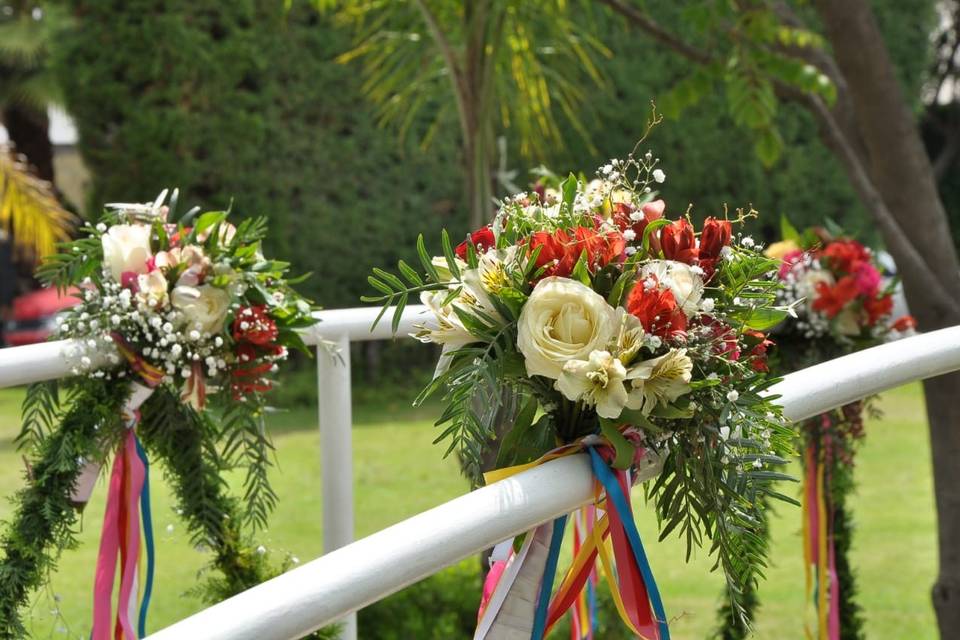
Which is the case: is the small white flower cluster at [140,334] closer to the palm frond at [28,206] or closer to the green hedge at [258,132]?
the green hedge at [258,132]

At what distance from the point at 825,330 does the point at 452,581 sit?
1.86m

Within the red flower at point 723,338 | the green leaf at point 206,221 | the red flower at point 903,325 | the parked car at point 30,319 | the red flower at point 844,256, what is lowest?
the red flower at point 723,338

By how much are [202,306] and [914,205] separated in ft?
8.03

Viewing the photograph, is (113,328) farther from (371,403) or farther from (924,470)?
(371,403)

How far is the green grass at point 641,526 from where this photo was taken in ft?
15.3

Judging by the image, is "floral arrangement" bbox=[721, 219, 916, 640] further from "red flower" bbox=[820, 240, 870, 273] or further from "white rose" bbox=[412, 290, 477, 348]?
"white rose" bbox=[412, 290, 477, 348]

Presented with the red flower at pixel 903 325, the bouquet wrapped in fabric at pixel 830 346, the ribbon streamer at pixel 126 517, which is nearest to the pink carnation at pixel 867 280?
the bouquet wrapped in fabric at pixel 830 346

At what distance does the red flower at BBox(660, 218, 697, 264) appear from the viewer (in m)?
1.53

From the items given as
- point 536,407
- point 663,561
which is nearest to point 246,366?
point 536,407

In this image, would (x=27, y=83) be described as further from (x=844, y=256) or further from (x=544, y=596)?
(x=544, y=596)

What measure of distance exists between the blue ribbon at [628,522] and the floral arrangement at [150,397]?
1081 millimetres

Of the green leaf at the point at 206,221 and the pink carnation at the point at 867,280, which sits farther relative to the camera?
the pink carnation at the point at 867,280

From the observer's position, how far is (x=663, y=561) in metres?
5.59

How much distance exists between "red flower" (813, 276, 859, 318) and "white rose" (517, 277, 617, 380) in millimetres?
1866
